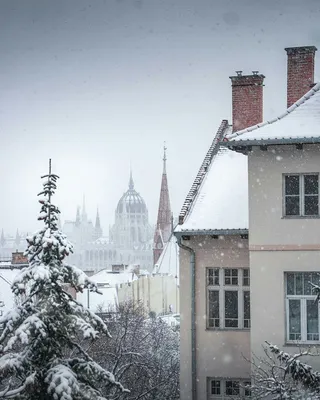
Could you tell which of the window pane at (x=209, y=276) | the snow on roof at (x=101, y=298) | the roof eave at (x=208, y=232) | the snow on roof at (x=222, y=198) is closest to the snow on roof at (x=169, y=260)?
the snow on roof at (x=101, y=298)

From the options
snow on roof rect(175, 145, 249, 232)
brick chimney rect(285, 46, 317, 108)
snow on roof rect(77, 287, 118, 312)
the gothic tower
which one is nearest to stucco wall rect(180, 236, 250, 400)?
snow on roof rect(175, 145, 249, 232)

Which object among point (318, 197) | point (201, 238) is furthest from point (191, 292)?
point (318, 197)

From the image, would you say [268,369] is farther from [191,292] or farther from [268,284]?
[191,292]

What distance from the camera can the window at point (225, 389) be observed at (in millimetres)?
19430

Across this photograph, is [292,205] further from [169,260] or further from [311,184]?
[169,260]

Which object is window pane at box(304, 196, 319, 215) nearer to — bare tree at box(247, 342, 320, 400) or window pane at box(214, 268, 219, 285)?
bare tree at box(247, 342, 320, 400)

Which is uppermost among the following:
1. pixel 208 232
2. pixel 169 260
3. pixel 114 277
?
pixel 169 260

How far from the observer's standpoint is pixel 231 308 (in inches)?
788

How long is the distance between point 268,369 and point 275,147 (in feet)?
15.6

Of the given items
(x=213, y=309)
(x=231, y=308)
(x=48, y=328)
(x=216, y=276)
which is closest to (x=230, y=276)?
(x=216, y=276)

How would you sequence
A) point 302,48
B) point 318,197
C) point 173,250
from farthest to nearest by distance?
point 173,250, point 302,48, point 318,197

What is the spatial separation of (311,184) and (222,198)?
13.7 feet

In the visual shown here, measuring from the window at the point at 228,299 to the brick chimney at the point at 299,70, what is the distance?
215 inches

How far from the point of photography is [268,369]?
677 inches
